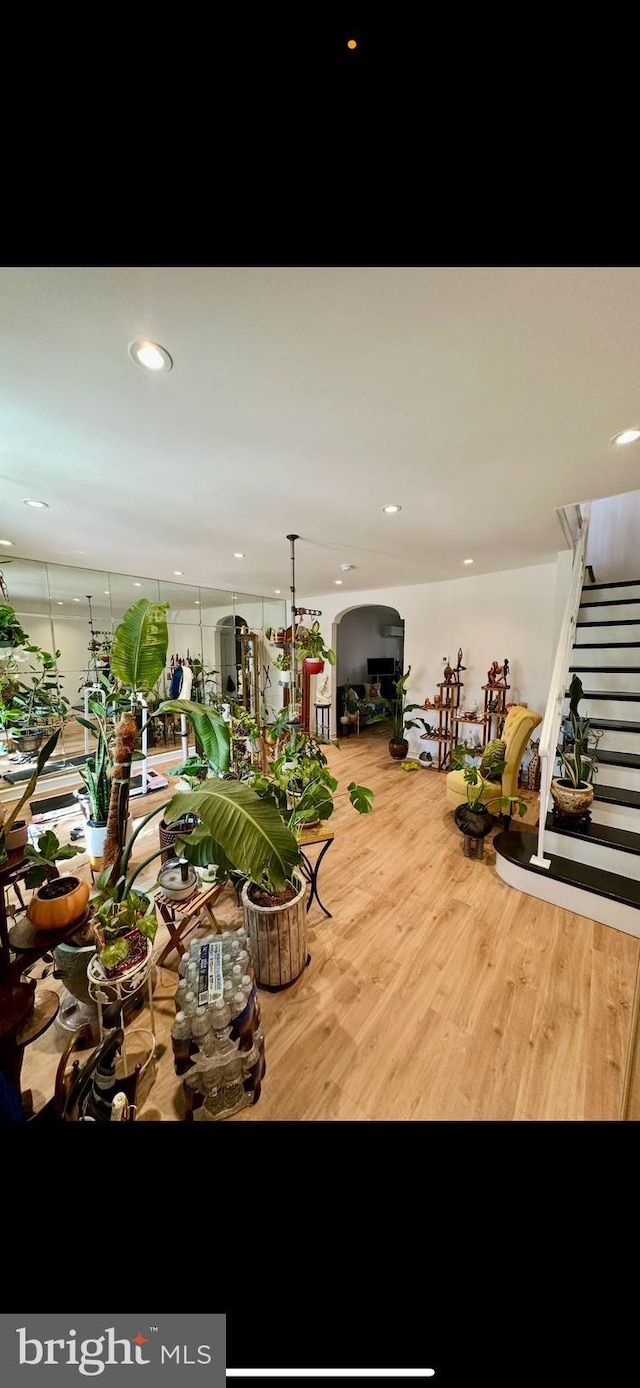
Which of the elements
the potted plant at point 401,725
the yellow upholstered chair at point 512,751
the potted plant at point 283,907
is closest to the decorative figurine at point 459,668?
the potted plant at point 401,725

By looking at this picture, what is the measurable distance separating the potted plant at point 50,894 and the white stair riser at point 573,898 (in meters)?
2.65

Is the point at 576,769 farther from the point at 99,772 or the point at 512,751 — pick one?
the point at 99,772

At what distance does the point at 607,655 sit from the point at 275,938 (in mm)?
3481

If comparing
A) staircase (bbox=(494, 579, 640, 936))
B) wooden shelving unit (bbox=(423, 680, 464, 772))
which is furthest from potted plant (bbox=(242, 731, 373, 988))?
wooden shelving unit (bbox=(423, 680, 464, 772))

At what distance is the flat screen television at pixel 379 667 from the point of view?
8.25m

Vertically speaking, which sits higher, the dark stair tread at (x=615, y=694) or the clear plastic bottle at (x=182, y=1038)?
the dark stair tread at (x=615, y=694)

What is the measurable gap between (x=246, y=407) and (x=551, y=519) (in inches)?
97.2

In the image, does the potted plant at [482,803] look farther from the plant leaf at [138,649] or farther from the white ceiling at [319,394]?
the plant leaf at [138,649]

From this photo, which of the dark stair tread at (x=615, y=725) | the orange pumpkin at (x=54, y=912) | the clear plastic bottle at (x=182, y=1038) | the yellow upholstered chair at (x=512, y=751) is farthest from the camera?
the yellow upholstered chair at (x=512, y=751)

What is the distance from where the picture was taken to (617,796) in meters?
2.60

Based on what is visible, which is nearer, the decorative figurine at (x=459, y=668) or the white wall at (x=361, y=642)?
the decorative figurine at (x=459, y=668)
